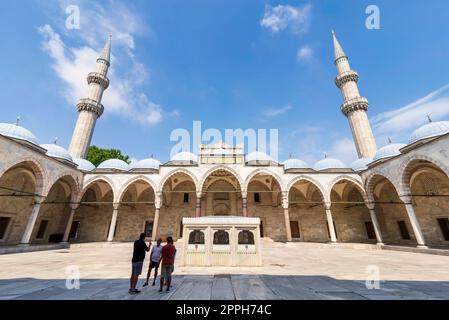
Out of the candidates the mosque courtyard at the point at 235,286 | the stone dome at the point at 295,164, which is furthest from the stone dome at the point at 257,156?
the mosque courtyard at the point at 235,286

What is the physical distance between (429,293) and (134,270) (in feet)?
20.5

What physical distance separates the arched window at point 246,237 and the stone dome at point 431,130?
52.1 feet

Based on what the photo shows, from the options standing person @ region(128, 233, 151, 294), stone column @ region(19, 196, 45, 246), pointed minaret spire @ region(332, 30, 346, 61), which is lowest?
standing person @ region(128, 233, 151, 294)

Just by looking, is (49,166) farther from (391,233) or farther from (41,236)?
(391,233)

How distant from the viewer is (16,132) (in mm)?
15609

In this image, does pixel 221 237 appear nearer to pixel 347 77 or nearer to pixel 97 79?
pixel 347 77

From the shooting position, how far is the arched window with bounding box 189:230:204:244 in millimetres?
7578

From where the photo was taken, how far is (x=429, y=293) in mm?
4215

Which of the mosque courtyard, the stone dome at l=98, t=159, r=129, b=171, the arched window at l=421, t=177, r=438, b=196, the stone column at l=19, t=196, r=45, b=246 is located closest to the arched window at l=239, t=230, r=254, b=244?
the mosque courtyard

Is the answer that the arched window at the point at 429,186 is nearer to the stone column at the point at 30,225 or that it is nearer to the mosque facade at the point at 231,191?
the mosque facade at the point at 231,191

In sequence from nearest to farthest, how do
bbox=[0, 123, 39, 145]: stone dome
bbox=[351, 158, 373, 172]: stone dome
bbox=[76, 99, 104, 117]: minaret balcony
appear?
bbox=[0, 123, 39, 145]: stone dome < bbox=[351, 158, 373, 172]: stone dome < bbox=[76, 99, 104, 117]: minaret balcony

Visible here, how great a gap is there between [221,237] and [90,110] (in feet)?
81.4

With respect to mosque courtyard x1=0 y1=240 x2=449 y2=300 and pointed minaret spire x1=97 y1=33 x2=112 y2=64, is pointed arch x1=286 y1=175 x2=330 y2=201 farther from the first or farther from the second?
pointed minaret spire x1=97 y1=33 x2=112 y2=64

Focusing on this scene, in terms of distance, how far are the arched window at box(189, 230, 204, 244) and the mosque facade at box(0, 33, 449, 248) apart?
9.53m
